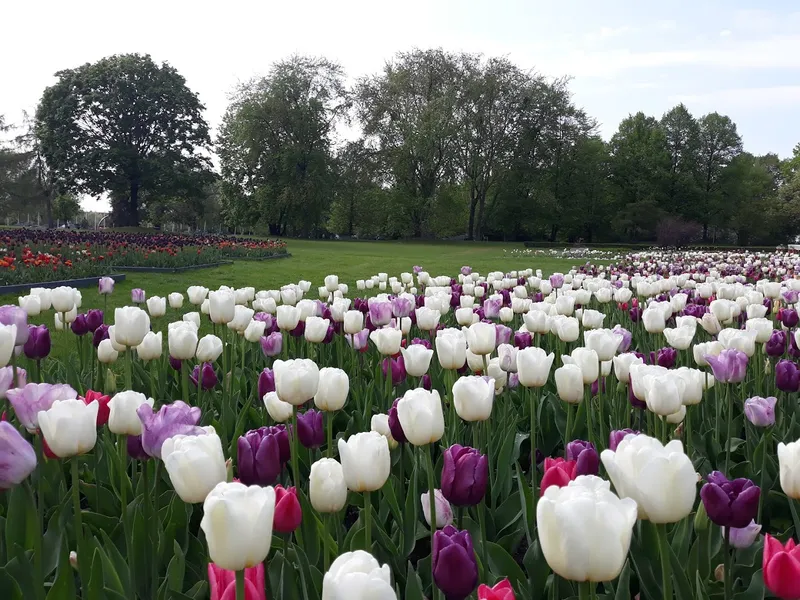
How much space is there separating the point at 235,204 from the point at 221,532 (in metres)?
41.7

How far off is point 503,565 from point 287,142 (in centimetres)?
4006

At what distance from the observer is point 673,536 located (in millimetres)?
1812

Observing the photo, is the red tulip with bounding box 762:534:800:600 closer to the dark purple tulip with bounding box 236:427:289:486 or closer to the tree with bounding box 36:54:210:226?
the dark purple tulip with bounding box 236:427:289:486

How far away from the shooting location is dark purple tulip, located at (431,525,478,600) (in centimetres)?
117

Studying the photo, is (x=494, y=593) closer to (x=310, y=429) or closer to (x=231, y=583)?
(x=231, y=583)

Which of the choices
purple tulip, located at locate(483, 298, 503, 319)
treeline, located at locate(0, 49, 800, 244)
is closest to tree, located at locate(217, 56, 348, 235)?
treeline, located at locate(0, 49, 800, 244)

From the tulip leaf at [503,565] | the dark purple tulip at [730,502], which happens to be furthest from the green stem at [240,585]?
the dark purple tulip at [730,502]

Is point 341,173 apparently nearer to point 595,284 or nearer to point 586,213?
point 586,213

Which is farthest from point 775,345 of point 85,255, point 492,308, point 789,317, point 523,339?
point 85,255

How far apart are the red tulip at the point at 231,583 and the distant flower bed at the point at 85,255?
9601mm

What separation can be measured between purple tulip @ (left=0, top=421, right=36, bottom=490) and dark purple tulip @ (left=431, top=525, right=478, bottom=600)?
35.0 inches

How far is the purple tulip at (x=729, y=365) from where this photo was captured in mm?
2432

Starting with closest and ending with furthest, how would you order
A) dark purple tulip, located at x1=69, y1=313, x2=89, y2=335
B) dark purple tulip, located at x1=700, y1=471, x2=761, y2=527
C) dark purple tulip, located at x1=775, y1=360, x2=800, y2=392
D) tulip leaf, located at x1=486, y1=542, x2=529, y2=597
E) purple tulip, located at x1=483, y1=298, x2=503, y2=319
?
dark purple tulip, located at x1=700, y1=471, x2=761, y2=527, tulip leaf, located at x1=486, y1=542, x2=529, y2=597, dark purple tulip, located at x1=775, y1=360, x2=800, y2=392, dark purple tulip, located at x1=69, y1=313, x2=89, y2=335, purple tulip, located at x1=483, y1=298, x2=503, y2=319

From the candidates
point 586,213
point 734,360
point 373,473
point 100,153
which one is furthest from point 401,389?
point 586,213
